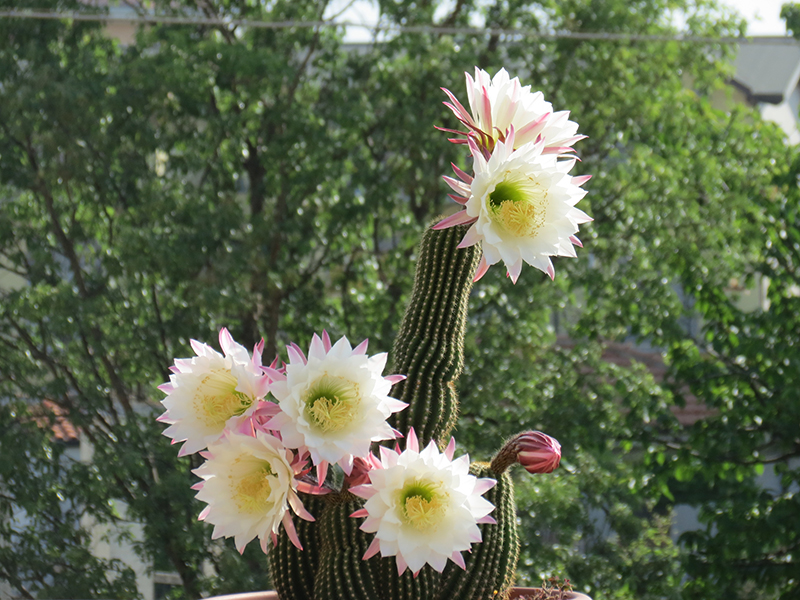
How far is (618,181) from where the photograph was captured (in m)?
4.44

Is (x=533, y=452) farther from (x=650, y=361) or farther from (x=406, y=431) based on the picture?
(x=650, y=361)

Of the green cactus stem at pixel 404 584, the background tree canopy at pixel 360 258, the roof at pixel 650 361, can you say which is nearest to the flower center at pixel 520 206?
the green cactus stem at pixel 404 584

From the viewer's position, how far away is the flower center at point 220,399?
1.12 m

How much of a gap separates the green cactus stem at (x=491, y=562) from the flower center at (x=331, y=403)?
35cm

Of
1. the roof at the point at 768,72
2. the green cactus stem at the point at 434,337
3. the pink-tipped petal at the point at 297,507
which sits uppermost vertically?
the roof at the point at 768,72

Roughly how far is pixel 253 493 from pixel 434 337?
1.35 feet

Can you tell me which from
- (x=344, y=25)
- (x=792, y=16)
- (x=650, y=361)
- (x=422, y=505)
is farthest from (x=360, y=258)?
(x=650, y=361)

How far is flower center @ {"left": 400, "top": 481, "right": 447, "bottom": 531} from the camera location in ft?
3.45

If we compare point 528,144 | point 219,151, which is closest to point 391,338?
point 219,151

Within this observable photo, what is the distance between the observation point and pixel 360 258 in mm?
4250

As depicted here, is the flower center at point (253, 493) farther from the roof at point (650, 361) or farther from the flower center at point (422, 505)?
the roof at point (650, 361)

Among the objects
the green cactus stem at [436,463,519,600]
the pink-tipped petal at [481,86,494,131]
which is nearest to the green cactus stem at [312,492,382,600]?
the green cactus stem at [436,463,519,600]

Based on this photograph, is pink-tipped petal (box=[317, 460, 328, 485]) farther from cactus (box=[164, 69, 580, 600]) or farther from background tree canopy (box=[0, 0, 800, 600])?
background tree canopy (box=[0, 0, 800, 600])

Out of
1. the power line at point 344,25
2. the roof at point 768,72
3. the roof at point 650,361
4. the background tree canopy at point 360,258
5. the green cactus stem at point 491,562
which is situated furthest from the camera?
the roof at point 768,72
